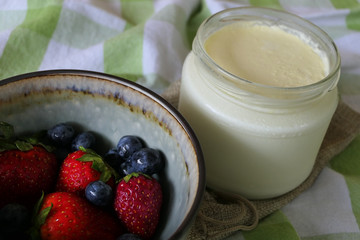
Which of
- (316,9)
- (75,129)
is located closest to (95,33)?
(75,129)

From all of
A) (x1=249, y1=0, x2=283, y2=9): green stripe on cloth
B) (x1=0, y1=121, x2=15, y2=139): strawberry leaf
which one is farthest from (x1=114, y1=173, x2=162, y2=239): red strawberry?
(x1=249, y1=0, x2=283, y2=9): green stripe on cloth

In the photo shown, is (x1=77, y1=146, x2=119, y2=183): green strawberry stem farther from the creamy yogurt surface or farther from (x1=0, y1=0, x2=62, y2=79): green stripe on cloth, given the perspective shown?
(x1=0, y1=0, x2=62, y2=79): green stripe on cloth

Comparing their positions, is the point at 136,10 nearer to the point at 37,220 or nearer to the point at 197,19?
the point at 197,19

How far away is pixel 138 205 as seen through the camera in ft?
2.04

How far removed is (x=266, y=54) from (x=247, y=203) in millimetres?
291

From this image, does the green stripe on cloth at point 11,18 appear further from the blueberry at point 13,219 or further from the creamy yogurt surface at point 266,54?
the blueberry at point 13,219

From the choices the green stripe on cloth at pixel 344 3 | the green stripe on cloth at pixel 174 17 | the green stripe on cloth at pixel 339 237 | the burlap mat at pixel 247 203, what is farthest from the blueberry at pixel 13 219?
the green stripe on cloth at pixel 344 3

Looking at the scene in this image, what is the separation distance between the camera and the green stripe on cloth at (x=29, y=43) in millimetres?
1051

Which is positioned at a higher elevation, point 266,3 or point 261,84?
point 261,84

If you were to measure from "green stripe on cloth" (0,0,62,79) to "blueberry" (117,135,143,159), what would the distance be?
46 centimetres

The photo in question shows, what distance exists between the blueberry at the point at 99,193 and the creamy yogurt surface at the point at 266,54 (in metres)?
0.32

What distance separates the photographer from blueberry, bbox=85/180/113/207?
0.62 m

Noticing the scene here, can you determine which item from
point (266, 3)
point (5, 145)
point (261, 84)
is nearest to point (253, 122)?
point (261, 84)

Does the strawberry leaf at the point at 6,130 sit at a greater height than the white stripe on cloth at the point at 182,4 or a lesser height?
greater
